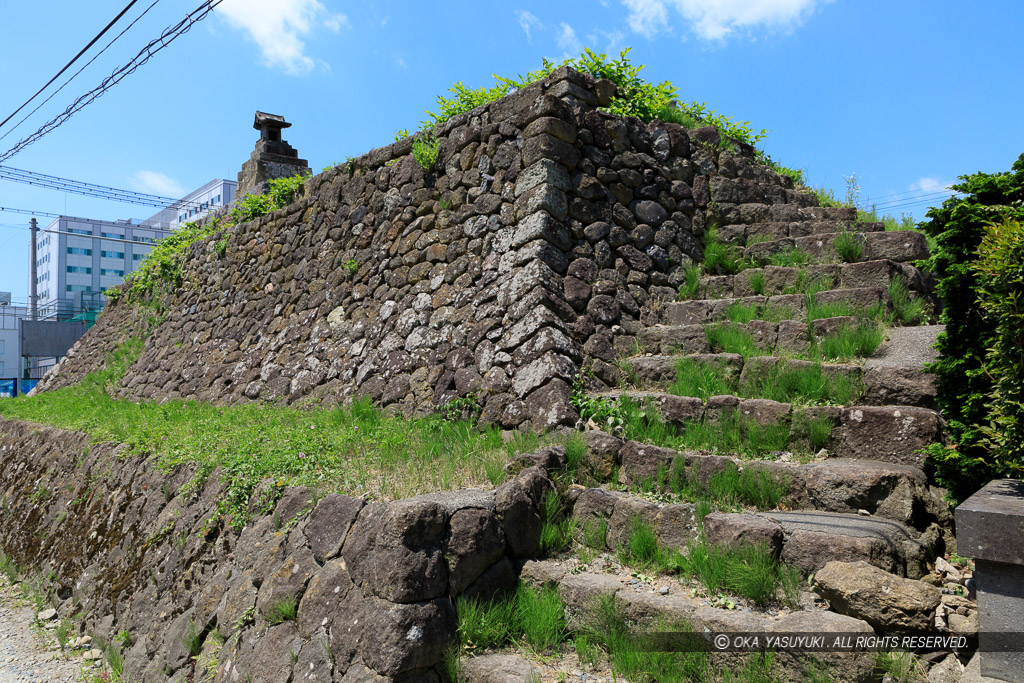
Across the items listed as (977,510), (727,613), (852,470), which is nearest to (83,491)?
(727,613)

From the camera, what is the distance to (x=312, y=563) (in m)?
3.69

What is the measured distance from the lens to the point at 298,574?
3688 millimetres

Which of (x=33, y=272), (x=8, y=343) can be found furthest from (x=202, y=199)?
(x=33, y=272)

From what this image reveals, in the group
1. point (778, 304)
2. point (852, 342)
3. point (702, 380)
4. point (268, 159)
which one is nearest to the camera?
point (852, 342)

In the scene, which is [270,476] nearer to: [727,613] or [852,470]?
[727,613]

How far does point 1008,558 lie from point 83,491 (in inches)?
300

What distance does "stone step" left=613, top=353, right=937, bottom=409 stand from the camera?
3.84 metres

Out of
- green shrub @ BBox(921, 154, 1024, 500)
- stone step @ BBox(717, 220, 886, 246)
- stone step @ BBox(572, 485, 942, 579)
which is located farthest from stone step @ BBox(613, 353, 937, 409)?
stone step @ BBox(717, 220, 886, 246)

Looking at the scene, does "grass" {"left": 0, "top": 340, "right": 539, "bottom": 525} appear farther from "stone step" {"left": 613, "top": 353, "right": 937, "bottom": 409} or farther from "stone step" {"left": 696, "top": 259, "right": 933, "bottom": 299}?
"stone step" {"left": 696, "top": 259, "right": 933, "bottom": 299}

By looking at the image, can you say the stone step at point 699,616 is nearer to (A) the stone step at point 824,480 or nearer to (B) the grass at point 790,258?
(A) the stone step at point 824,480

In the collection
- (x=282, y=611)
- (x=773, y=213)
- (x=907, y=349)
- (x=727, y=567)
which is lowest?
(x=282, y=611)

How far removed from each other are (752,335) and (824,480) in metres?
1.81

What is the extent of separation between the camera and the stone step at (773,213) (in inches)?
261

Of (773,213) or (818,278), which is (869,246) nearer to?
(818,278)
